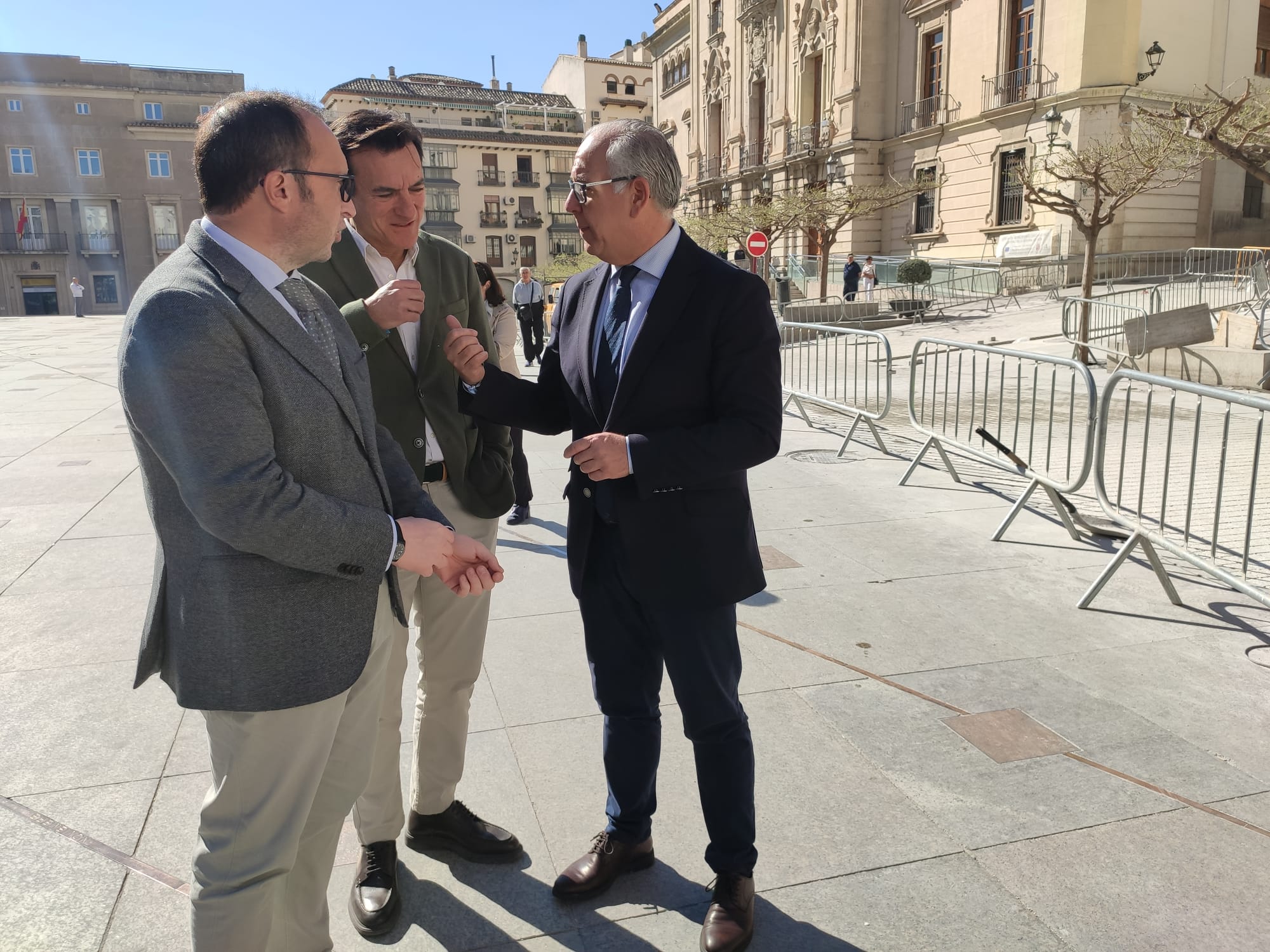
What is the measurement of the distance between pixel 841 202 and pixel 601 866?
32.0 metres

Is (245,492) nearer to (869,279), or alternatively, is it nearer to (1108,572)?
(1108,572)

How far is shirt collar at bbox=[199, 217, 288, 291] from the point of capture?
1.66 meters

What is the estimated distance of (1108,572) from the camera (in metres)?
4.59

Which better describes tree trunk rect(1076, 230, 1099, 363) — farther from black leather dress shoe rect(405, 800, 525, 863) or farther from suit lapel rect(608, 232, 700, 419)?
black leather dress shoe rect(405, 800, 525, 863)

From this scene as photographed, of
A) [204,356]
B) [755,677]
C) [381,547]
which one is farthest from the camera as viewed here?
Result: [755,677]

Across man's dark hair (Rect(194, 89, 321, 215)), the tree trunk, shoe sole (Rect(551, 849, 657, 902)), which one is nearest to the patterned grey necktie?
man's dark hair (Rect(194, 89, 321, 215))

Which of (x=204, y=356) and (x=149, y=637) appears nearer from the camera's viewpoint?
(x=204, y=356)

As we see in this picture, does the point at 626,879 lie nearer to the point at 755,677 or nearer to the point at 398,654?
the point at 398,654

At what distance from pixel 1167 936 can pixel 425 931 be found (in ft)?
6.14

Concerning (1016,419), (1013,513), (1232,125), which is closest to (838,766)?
(1013,513)

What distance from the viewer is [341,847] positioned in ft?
9.02

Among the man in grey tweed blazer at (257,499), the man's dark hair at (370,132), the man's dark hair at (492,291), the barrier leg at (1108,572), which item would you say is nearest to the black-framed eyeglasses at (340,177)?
the man in grey tweed blazer at (257,499)

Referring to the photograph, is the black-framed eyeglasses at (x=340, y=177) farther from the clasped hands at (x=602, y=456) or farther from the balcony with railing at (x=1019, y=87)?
the balcony with railing at (x=1019, y=87)

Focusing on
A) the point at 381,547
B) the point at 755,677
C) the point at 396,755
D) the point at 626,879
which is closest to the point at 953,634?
A: the point at 755,677
